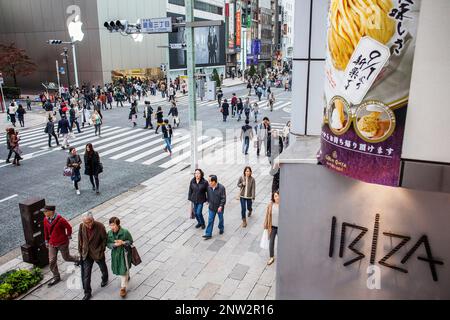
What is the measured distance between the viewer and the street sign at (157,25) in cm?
1307

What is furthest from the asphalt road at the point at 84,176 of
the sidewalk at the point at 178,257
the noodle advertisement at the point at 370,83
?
the noodle advertisement at the point at 370,83

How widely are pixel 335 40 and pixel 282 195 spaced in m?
2.58

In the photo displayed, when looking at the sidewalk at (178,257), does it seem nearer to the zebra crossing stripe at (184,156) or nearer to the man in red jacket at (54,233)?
the man in red jacket at (54,233)

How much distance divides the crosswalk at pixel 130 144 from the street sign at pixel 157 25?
224 inches

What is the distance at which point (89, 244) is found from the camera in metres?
6.83

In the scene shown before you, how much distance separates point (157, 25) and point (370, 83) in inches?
411

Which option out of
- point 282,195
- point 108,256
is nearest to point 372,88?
point 282,195

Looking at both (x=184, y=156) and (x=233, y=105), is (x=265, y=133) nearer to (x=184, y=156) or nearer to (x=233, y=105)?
(x=184, y=156)

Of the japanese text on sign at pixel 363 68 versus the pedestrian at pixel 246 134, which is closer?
the japanese text on sign at pixel 363 68

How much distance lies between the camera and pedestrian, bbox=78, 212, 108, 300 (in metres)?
6.78

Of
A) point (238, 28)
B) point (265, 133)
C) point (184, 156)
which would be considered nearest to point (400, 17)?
point (265, 133)

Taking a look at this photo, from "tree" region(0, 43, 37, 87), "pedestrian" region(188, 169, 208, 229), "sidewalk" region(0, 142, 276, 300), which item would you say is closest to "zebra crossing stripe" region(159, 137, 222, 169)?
"sidewalk" region(0, 142, 276, 300)

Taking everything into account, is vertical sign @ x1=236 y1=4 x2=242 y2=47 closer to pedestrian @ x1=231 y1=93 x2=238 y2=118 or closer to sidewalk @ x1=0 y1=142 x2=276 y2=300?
pedestrian @ x1=231 y1=93 x2=238 y2=118
